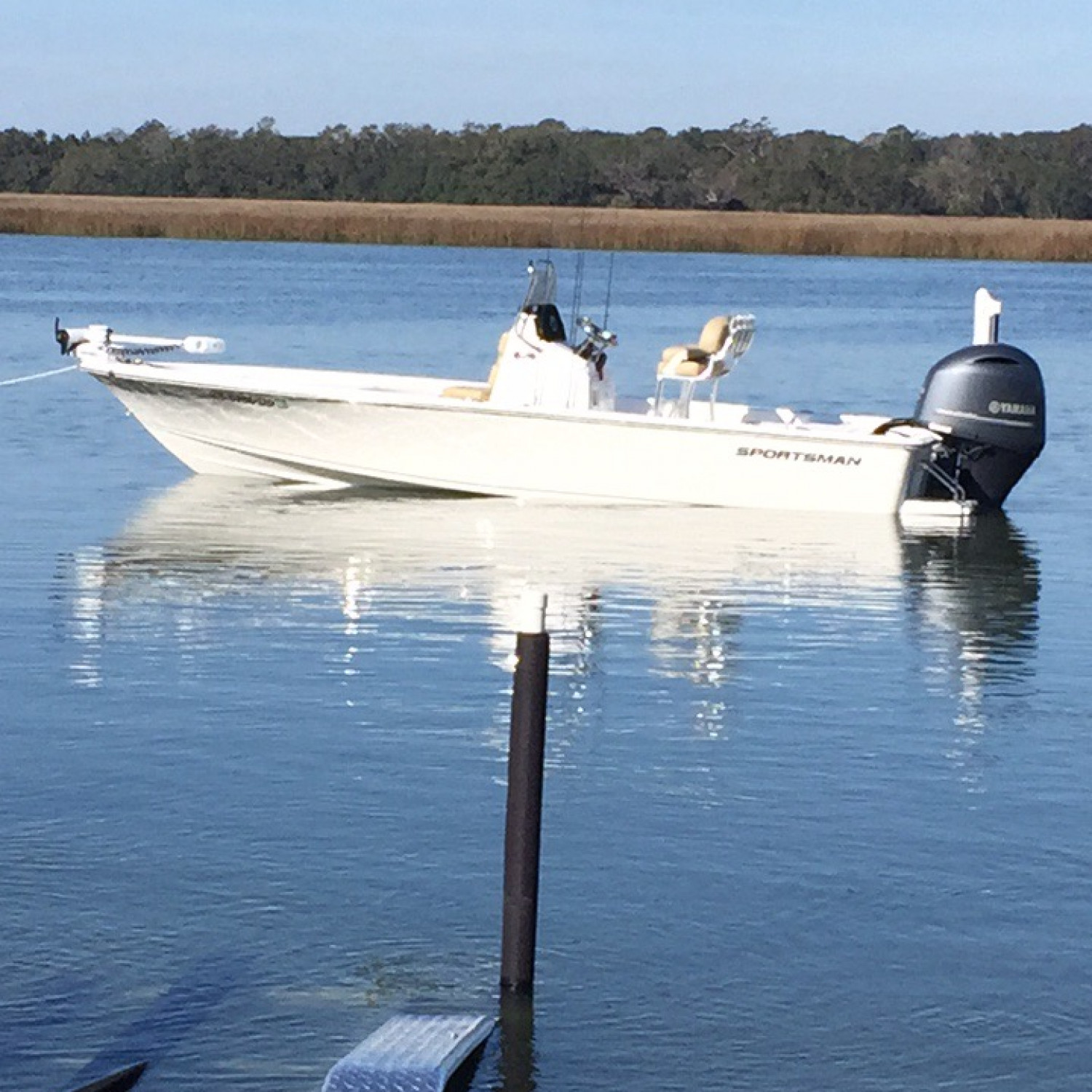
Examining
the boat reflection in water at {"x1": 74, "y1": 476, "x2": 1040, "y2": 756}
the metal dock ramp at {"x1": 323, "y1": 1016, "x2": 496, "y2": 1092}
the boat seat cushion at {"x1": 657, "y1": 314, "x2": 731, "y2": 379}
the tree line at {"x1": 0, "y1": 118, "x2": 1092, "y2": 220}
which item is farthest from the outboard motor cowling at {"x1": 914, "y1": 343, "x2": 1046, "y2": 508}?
the tree line at {"x1": 0, "y1": 118, "x2": 1092, "y2": 220}

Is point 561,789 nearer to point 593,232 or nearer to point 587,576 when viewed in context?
point 587,576

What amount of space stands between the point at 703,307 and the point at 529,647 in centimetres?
5194

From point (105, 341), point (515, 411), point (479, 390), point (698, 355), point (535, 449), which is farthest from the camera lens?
point (105, 341)

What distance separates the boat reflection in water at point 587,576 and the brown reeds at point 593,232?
50.5 m

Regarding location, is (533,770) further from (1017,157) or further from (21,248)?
(1017,157)

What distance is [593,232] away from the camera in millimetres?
78812

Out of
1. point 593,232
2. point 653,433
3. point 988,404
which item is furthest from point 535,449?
point 593,232

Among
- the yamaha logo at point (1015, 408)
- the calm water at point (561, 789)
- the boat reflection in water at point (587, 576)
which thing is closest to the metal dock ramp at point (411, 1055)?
the calm water at point (561, 789)

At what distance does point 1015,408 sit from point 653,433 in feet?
9.35

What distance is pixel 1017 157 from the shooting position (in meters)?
128

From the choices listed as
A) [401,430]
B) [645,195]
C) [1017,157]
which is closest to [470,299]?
[401,430]

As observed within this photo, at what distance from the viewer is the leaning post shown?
27.2 feet

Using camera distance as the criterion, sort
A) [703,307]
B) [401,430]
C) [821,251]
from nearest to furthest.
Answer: [401,430], [703,307], [821,251]

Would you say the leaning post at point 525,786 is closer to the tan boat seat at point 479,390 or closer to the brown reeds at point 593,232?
the tan boat seat at point 479,390
